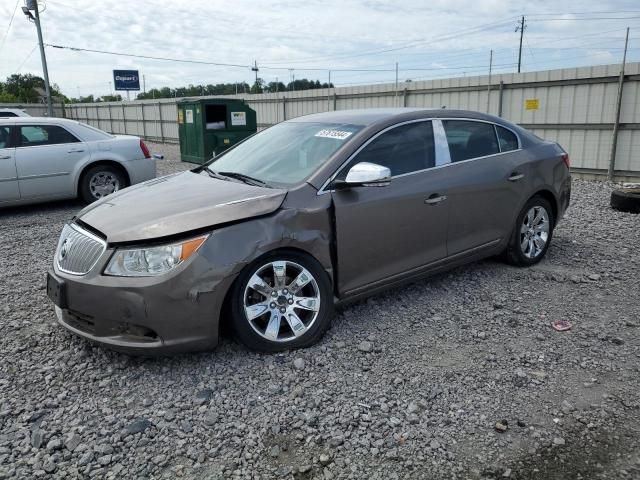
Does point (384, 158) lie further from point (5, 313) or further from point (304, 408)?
point (5, 313)

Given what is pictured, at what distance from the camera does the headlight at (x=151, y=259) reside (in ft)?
10.3

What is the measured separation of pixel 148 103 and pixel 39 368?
25.1m

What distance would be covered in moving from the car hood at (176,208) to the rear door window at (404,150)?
2.73ft

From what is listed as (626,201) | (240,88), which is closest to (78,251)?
(626,201)

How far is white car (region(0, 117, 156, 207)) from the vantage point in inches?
316

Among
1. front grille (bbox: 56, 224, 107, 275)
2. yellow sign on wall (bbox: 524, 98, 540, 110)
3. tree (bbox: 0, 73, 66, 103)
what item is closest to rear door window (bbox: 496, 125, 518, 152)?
front grille (bbox: 56, 224, 107, 275)

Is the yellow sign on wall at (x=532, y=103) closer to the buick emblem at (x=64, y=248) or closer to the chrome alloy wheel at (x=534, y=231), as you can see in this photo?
the chrome alloy wheel at (x=534, y=231)

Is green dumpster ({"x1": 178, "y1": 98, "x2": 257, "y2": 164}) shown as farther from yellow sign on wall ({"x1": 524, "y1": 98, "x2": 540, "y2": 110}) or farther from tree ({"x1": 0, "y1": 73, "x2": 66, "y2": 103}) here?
tree ({"x1": 0, "y1": 73, "x2": 66, "y2": 103})

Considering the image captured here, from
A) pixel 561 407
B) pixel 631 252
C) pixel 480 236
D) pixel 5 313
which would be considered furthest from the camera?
pixel 631 252

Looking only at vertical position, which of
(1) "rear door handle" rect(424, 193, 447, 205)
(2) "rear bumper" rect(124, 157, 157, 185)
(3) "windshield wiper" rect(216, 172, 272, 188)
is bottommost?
(2) "rear bumper" rect(124, 157, 157, 185)

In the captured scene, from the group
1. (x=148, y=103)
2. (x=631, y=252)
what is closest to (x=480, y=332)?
(x=631, y=252)

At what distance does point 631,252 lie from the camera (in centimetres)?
576

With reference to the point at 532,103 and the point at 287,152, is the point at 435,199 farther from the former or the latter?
the point at 532,103

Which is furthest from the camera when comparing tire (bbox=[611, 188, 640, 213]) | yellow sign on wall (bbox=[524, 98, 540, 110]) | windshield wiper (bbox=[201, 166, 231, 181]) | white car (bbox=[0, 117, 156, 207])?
yellow sign on wall (bbox=[524, 98, 540, 110])
